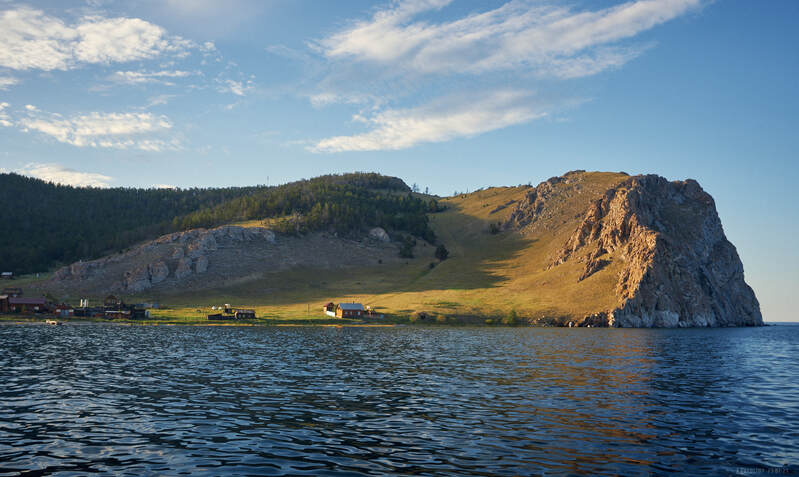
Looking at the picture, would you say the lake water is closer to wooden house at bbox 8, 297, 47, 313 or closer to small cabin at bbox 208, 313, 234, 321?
small cabin at bbox 208, 313, 234, 321

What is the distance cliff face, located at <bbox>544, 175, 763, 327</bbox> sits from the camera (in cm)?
14600

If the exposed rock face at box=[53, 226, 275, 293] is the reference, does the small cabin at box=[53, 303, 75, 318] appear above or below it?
below

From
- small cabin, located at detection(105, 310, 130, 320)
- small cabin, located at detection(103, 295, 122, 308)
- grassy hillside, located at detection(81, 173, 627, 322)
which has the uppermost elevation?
grassy hillside, located at detection(81, 173, 627, 322)

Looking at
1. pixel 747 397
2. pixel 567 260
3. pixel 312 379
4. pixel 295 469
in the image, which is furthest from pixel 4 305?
pixel 567 260

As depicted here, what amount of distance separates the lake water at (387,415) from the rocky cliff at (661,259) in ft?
305

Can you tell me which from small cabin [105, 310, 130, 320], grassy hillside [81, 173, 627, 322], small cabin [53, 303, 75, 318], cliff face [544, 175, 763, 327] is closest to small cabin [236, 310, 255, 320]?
grassy hillside [81, 173, 627, 322]

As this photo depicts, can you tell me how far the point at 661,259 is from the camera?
153 m

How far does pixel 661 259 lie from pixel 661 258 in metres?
0.33

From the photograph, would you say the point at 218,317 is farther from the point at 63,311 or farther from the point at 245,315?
the point at 63,311

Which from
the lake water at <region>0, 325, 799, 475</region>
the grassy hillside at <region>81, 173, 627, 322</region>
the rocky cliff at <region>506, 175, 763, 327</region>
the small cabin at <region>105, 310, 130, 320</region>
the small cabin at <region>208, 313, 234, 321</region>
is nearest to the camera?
the lake water at <region>0, 325, 799, 475</region>

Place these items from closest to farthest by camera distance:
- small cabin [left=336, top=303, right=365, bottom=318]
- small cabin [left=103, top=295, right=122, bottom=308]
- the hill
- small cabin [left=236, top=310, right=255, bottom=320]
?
1. small cabin [left=236, top=310, right=255, bottom=320]
2. small cabin [left=103, top=295, right=122, bottom=308]
3. small cabin [left=336, top=303, right=365, bottom=318]
4. the hill

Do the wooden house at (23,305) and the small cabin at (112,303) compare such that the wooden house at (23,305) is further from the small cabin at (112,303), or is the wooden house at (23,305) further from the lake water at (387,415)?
the lake water at (387,415)

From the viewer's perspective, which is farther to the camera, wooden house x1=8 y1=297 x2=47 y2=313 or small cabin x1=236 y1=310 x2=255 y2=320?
small cabin x1=236 y1=310 x2=255 y2=320

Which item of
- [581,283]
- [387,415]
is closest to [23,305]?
[387,415]
